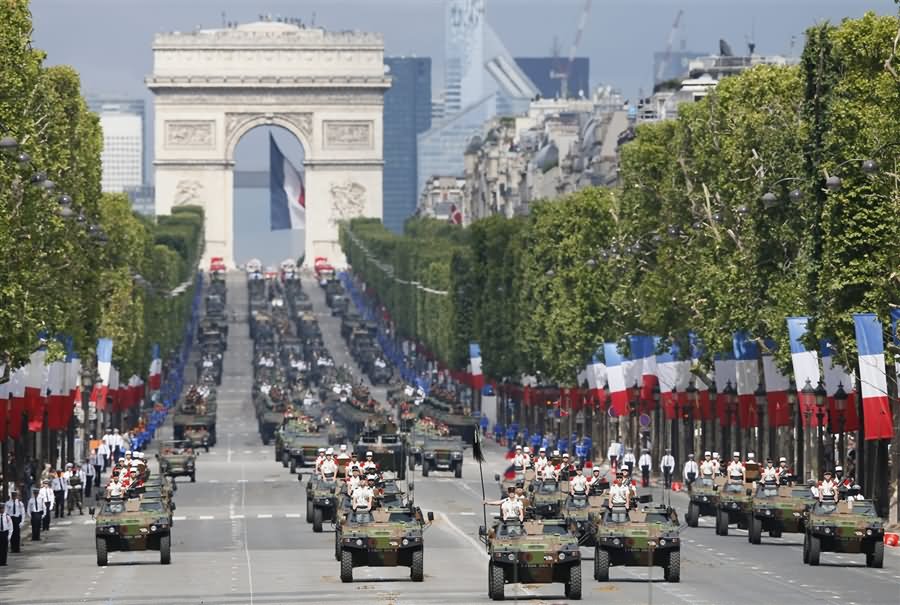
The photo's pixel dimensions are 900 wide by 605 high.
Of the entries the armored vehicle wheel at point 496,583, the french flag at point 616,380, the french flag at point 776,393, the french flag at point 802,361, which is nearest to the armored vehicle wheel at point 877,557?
the armored vehicle wheel at point 496,583

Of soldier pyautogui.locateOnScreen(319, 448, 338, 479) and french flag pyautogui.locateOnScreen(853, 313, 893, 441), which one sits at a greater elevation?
french flag pyautogui.locateOnScreen(853, 313, 893, 441)

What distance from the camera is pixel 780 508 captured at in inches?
2783

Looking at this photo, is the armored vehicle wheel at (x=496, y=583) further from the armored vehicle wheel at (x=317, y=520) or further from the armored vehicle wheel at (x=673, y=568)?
the armored vehicle wheel at (x=317, y=520)

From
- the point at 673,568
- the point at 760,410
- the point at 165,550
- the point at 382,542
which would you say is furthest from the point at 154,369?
the point at 673,568

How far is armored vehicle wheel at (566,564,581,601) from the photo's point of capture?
5391 centimetres

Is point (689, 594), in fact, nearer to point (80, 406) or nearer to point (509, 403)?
point (80, 406)

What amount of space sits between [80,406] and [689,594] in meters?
75.1

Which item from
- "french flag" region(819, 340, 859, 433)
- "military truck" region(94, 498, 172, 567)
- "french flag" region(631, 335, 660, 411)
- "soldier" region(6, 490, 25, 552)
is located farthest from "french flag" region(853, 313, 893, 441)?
"french flag" region(631, 335, 660, 411)

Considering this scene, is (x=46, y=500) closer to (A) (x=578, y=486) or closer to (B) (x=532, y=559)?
(A) (x=578, y=486)

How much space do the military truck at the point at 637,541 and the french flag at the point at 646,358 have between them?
182 ft

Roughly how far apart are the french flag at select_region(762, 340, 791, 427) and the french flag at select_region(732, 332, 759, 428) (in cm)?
364

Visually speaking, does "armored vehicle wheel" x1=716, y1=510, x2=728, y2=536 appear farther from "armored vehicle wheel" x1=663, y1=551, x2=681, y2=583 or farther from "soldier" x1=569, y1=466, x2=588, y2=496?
"armored vehicle wheel" x1=663, y1=551, x2=681, y2=583

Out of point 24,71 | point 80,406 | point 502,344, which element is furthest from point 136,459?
point 502,344

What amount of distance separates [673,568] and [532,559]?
5.10m
